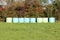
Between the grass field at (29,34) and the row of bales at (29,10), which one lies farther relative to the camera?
the row of bales at (29,10)

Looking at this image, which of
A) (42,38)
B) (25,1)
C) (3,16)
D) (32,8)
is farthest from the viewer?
(25,1)

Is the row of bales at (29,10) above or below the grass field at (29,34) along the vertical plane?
above

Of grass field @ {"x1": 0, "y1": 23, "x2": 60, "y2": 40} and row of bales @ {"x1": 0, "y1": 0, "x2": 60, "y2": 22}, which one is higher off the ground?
row of bales @ {"x1": 0, "y1": 0, "x2": 60, "y2": 22}

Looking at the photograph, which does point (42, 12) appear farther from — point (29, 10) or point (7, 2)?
point (7, 2)

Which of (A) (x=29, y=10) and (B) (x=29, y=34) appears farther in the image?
(A) (x=29, y=10)

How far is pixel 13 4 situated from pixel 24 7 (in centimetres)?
198

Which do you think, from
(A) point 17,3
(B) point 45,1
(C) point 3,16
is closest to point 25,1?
(A) point 17,3

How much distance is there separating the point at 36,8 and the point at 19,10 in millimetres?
2954

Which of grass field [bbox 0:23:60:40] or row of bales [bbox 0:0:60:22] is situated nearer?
grass field [bbox 0:23:60:40]

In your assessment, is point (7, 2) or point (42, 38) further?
point (7, 2)

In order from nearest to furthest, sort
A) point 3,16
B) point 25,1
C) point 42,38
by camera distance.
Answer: point 42,38, point 3,16, point 25,1

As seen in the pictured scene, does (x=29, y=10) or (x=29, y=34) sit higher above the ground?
(x=29, y=10)

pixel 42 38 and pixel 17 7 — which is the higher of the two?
pixel 17 7

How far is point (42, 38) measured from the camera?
8.45 m
